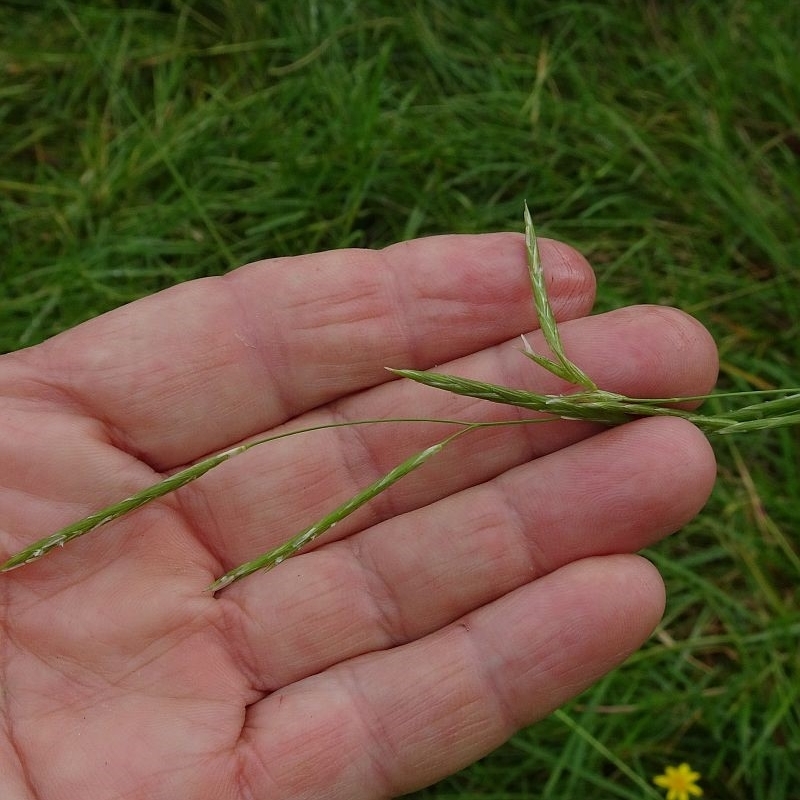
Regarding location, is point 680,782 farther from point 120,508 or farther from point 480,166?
point 480,166

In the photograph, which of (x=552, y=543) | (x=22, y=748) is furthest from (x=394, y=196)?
(x=22, y=748)

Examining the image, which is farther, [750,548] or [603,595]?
[750,548]

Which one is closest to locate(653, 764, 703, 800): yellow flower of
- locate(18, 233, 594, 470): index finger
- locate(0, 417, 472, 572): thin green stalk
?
locate(0, 417, 472, 572): thin green stalk

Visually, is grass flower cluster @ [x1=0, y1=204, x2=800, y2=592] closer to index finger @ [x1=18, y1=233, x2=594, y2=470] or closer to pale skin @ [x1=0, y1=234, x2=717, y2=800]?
pale skin @ [x1=0, y1=234, x2=717, y2=800]

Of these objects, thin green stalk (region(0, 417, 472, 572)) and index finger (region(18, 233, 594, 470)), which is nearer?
thin green stalk (region(0, 417, 472, 572))

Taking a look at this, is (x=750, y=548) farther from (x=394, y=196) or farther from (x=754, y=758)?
(x=394, y=196)

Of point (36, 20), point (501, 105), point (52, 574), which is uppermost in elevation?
point (36, 20)
